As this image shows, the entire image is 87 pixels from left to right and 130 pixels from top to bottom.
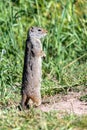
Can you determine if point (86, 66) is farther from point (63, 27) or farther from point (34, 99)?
point (34, 99)

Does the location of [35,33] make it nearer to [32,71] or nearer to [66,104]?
[32,71]

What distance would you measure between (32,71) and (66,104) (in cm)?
58

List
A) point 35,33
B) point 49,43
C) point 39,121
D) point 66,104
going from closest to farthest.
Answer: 1. point 39,121
2. point 35,33
3. point 66,104
4. point 49,43

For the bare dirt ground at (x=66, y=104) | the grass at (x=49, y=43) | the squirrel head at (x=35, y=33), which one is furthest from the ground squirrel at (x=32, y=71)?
the grass at (x=49, y=43)

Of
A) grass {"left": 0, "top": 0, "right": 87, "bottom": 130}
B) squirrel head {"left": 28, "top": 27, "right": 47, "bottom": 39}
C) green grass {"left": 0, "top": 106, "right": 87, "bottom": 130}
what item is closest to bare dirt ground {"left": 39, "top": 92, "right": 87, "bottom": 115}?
grass {"left": 0, "top": 0, "right": 87, "bottom": 130}

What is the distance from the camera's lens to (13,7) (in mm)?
7664

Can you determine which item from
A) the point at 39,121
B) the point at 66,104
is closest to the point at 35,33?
the point at 66,104

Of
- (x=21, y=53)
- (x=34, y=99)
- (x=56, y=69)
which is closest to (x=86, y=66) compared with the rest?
(x=56, y=69)

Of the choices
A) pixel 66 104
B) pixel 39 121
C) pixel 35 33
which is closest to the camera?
pixel 39 121

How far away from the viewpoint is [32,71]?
5340 millimetres

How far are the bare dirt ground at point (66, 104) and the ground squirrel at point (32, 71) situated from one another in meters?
0.17

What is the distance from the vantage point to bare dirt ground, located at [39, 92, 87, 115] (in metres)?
5.34

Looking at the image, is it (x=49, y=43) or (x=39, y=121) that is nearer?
(x=39, y=121)

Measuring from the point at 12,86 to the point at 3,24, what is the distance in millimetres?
1258
